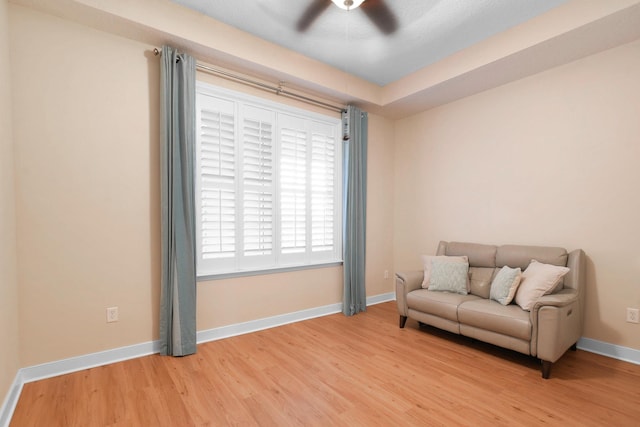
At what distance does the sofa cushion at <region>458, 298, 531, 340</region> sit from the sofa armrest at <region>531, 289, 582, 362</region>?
0.07 metres

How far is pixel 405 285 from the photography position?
3418 millimetres

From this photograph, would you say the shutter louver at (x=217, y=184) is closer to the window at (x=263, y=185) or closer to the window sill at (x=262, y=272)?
the window at (x=263, y=185)

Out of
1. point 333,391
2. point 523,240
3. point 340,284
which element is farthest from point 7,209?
point 523,240

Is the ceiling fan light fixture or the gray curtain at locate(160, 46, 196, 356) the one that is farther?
the gray curtain at locate(160, 46, 196, 356)

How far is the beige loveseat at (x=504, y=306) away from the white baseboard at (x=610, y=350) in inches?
4.5

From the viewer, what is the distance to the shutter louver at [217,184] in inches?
119

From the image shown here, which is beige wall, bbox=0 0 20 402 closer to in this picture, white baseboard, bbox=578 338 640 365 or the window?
the window

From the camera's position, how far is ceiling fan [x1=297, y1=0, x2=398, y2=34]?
2479mm

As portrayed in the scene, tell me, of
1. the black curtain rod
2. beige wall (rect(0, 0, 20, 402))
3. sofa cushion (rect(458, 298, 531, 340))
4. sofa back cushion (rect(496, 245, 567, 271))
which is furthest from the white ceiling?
sofa cushion (rect(458, 298, 531, 340))

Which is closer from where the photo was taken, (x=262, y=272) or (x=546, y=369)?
(x=546, y=369)

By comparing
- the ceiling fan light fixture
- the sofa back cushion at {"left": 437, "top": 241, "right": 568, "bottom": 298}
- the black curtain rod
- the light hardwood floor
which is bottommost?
the light hardwood floor

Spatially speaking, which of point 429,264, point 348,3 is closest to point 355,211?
point 429,264

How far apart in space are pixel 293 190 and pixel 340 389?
220 cm

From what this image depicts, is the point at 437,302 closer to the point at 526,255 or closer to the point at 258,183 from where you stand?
the point at 526,255
